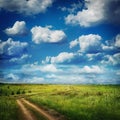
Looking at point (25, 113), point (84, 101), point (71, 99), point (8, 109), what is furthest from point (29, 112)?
point (84, 101)

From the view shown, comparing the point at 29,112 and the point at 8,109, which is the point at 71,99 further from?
the point at 8,109

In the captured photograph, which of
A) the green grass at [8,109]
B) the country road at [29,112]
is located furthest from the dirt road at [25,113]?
the green grass at [8,109]

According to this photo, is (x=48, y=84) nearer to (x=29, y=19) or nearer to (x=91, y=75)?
(x=91, y=75)

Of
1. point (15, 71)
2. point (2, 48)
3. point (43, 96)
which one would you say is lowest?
point (43, 96)

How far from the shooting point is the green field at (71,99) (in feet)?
22.7

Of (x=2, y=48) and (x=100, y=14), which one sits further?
(x=100, y=14)

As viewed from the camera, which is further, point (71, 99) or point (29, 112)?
point (71, 99)

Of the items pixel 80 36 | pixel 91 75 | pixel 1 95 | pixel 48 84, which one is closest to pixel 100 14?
pixel 80 36

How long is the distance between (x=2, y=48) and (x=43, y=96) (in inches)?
51.7

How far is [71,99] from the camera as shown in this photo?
726 cm

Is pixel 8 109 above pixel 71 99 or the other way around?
the other way around

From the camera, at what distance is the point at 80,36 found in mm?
7379

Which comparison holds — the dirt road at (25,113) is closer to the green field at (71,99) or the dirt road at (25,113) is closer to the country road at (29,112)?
the country road at (29,112)

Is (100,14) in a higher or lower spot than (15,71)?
higher
